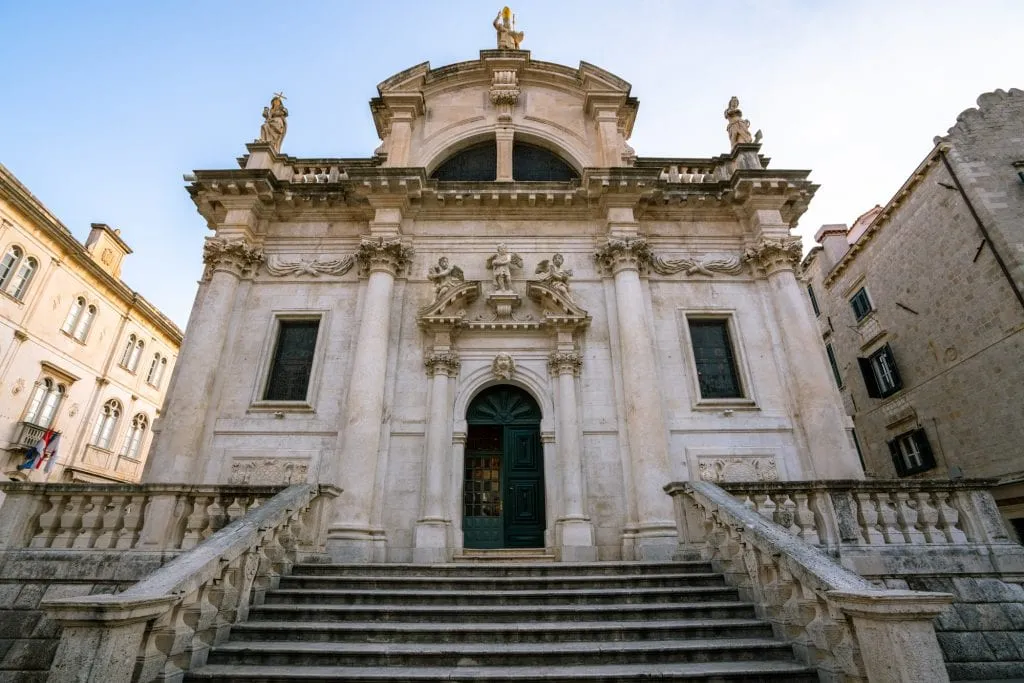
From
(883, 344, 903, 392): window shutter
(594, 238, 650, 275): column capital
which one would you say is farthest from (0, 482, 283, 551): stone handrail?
(883, 344, 903, 392): window shutter

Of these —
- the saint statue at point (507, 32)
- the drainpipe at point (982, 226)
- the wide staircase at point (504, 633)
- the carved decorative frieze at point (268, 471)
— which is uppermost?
the saint statue at point (507, 32)

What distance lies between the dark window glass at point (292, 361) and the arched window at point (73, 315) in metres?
15.7

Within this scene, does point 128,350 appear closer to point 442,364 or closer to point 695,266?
point 442,364

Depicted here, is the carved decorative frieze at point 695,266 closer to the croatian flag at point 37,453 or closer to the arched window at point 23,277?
the arched window at point 23,277

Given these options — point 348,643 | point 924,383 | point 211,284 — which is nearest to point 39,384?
point 211,284

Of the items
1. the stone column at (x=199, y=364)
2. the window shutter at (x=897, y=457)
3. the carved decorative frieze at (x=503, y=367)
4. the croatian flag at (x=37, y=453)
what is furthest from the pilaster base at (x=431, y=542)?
the croatian flag at (x=37, y=453)

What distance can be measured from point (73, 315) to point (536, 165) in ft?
68.6

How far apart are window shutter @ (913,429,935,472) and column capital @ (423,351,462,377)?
627 inches

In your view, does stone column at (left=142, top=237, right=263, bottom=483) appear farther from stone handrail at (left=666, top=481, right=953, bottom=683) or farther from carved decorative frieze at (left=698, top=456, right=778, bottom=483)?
carved decorative frieze at (left=698, top=456, right=778, bottom=483)

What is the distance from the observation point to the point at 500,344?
1143 centimetres

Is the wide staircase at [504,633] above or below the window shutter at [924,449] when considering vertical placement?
below

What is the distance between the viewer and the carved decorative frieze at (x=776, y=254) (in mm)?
11703

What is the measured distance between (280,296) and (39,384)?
49.9 feet

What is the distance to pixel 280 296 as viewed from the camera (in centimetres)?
1195
